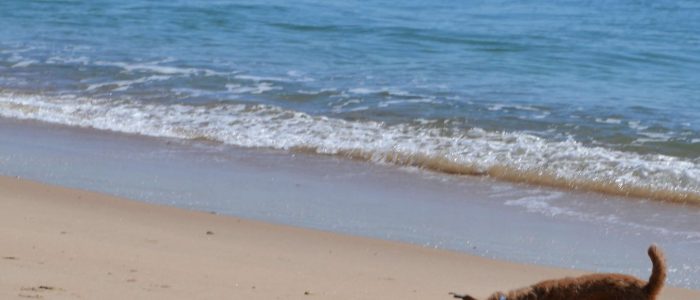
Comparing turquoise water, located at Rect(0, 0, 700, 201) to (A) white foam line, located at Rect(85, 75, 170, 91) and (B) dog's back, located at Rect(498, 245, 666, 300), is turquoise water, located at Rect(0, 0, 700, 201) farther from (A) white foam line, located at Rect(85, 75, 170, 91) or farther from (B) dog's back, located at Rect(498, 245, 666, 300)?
(B) dog's back, located at Rect(498, 245, 666, 300)

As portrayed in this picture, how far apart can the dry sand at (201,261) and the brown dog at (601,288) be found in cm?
105

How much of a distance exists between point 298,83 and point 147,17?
7.49 m

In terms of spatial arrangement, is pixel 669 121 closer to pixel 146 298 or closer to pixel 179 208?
pixel 179 208

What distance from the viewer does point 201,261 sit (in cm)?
628

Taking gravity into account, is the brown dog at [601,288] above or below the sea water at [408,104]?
above

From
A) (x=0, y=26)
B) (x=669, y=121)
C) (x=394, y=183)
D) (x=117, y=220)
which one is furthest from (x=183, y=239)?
(x=0, y=26)

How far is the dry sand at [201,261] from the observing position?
5594 millimetres

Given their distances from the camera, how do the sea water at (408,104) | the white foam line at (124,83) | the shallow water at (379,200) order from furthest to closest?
the white foam line at (124,83) → the sea water at (408,104) → the shallow water at (379,200)

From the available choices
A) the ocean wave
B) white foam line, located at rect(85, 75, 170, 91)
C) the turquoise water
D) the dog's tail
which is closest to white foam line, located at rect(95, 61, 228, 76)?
the turquoise water

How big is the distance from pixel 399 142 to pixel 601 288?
19.3ft

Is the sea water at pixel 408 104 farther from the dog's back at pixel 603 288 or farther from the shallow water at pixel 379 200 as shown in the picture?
the dog's back at pixel 603 288

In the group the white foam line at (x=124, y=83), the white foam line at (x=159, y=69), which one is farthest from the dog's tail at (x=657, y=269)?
the white foam line at (x=159, y=69)

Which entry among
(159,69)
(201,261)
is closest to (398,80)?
(159,69)

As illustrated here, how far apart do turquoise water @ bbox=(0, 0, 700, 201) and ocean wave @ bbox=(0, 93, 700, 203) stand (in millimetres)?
26
